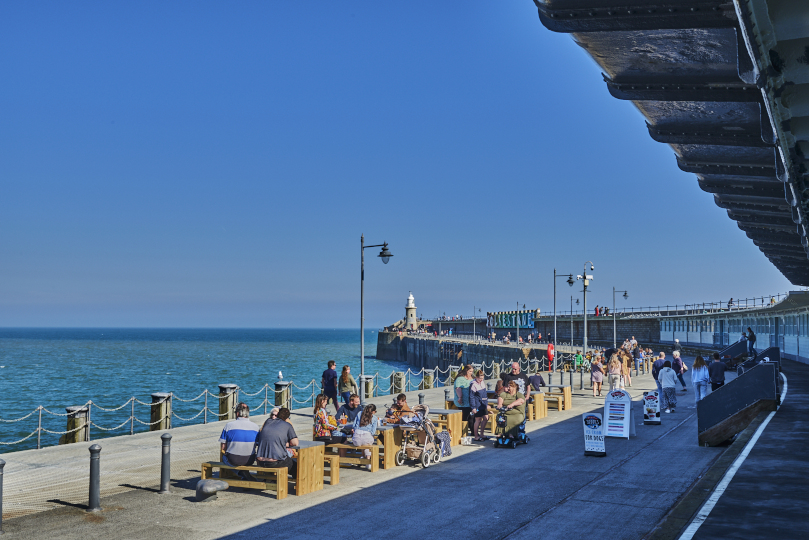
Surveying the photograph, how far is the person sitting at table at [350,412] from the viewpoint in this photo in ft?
43.0

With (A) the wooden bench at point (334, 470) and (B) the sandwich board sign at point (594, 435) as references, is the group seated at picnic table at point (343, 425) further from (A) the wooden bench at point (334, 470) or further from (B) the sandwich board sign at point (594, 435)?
(B) the sandwich board sign at point (594, 435)

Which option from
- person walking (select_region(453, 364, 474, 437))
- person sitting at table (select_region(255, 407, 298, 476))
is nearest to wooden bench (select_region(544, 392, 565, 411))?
person walking (select_region(453, 364, 474, 437))

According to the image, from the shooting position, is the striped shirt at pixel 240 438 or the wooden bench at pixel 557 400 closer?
the striped shirt at pixel 240 438

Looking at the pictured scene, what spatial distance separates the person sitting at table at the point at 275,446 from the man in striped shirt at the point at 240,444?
0.40 ft

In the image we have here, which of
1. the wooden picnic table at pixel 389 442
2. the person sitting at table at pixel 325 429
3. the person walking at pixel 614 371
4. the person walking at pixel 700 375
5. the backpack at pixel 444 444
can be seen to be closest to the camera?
the wooden picnic table at pixel 389 442

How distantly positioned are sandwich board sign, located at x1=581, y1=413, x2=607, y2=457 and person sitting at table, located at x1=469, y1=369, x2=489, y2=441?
284 cm

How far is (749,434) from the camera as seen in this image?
13.6 m

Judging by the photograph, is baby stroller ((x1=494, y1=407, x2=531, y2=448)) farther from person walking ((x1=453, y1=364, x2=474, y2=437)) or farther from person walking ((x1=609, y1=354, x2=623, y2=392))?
person walking ((x1=609, y1=354, x2=623, y2=392))

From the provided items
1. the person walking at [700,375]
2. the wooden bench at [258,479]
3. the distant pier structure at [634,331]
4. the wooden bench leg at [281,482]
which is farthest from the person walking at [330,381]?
the distant pier structure at [634,331]

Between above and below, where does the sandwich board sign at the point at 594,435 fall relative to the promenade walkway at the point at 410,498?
above

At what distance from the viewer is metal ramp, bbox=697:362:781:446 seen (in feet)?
47.7

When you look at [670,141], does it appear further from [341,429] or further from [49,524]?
[49,524]

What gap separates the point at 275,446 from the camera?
1038 centimetres

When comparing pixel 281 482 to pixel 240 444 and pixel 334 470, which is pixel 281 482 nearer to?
pixel 240 444
